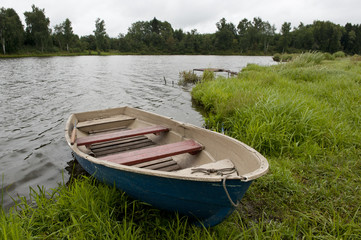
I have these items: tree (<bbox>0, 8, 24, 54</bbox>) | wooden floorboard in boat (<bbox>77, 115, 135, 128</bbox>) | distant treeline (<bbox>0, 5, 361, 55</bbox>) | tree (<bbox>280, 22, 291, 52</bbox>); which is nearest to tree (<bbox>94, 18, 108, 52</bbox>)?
distant treeline (<bbox>0, 5, 361, 55</bbox>)

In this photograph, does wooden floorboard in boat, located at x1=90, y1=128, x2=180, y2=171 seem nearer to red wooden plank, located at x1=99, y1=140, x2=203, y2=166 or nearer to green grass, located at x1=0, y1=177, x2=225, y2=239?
red wooden plank, located at x1=99, y1=140, x2=203, y2=166

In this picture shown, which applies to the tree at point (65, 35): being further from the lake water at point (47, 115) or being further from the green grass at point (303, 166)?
the green grass at point (303, 166)

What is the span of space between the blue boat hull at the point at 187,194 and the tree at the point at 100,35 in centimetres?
7691

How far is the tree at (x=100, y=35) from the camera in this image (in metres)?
71.8

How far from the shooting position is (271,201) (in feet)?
9.23

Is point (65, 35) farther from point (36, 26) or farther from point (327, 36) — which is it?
point (327, 36)

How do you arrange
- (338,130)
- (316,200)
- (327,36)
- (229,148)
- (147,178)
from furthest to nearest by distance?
1. (327,36)
2. (338,130)
3. (229,148)
4. (316,200)
5. (147,178)

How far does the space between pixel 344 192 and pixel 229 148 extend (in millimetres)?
1486

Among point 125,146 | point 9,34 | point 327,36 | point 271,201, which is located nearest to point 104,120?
point 125,146

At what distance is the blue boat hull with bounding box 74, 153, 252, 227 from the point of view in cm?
199

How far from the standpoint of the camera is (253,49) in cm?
8606

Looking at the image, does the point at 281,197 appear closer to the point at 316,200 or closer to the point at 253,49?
the point at 316,200

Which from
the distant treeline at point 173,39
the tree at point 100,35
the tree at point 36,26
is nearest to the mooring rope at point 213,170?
the distant treeline at point 173,39

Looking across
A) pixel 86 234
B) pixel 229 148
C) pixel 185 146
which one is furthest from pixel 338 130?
pixel 86 234
